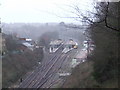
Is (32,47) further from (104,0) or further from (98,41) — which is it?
(104,0)

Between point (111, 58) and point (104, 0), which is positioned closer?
point (104, 0)

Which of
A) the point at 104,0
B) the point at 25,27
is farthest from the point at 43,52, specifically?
the point at 104,0

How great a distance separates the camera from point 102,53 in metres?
7.98

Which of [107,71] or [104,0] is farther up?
[104,0]

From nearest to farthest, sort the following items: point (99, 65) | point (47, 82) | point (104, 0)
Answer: point (104, 0) < point (99, 65) < point (47, 82)

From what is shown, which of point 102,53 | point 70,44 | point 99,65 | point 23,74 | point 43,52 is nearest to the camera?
point 102,53

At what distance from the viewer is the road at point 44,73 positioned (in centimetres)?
1183

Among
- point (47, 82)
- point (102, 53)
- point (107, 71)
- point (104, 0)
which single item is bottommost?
point (47, 82)

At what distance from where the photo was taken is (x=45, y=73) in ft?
46.6

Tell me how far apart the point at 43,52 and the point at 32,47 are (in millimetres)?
1178

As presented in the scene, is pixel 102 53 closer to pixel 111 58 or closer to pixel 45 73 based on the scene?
pixel 111 58

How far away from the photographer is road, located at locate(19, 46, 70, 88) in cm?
1183

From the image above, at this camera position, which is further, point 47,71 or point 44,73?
point 47,71

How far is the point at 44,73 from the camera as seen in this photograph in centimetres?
1420
